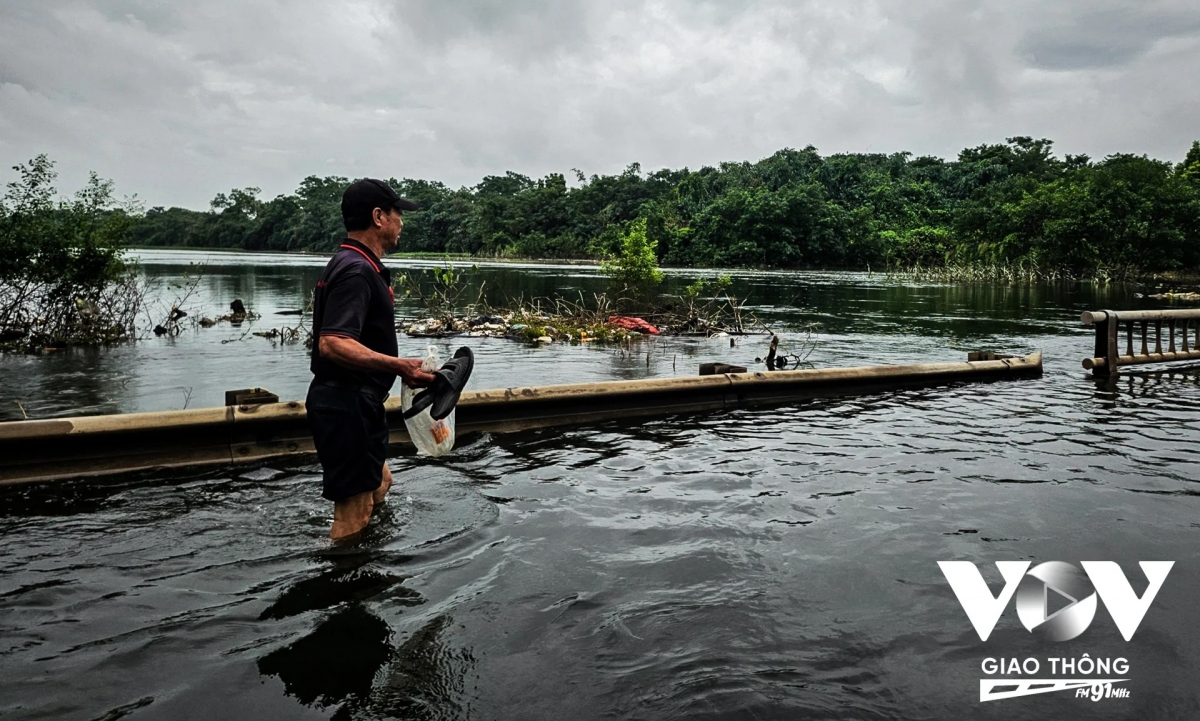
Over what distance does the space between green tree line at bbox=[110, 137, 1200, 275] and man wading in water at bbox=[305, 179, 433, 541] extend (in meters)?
34.2

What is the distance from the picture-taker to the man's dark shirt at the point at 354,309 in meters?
3.56

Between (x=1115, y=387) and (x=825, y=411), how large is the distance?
461 cm

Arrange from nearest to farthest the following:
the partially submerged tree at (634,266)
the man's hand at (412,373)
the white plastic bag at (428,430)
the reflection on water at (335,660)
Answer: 1. the reflection on water at (335,660)
2. the man's hand at (412,373)
3. the white plastic bag at (428,430)
4. the partially submerged tree at (634,266)

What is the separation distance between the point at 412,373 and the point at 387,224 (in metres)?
0.76

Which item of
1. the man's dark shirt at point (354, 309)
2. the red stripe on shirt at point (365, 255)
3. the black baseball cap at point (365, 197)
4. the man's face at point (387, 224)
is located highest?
the black baseball cap at point (365, 197)

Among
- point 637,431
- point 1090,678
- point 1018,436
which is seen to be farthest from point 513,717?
point 1018,436

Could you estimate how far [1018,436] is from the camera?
7.18 metres

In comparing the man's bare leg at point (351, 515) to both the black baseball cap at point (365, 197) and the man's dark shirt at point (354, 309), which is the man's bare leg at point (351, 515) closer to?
the man's dark shirt at point (354, 309)

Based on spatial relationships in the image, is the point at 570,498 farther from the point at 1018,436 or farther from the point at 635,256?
the point at 635,256

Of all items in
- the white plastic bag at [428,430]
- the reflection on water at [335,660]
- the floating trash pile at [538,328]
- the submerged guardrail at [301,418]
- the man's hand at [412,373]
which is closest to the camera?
the reflection on water at [335,660]

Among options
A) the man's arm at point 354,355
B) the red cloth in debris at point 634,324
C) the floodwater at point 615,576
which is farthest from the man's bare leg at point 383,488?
the red cloth in debris at point 634,324

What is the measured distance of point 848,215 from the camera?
7669cm

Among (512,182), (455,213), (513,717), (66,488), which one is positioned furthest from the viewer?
(512,182)

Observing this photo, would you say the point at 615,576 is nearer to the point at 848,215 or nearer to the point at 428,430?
the point at 428,430
